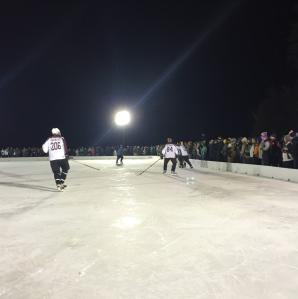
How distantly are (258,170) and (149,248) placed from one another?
1236 cm

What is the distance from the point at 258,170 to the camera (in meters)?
16.4

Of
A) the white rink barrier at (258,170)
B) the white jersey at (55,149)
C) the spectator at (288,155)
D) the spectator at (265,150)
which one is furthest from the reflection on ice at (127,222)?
the spectator at (265,150)

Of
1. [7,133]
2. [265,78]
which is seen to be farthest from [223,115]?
[7,133]

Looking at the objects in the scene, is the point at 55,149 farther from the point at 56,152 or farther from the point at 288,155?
the point at 288,155

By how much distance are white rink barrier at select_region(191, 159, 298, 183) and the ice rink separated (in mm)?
5209

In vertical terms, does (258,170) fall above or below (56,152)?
below

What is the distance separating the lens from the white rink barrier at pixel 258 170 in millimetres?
13781

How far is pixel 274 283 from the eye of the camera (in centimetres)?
367

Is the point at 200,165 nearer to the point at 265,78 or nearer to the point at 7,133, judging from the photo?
the point at 265,78

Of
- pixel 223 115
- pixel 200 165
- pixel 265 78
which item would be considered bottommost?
pixel 200 165

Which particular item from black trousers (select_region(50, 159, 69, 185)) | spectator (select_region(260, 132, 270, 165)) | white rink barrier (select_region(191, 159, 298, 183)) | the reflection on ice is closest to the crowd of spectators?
spectator (select_region(260, 132, 270, 165))

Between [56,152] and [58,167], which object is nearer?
[56,152]

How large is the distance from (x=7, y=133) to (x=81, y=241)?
51.7m

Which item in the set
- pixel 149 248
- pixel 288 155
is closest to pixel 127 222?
pixel 149 248
